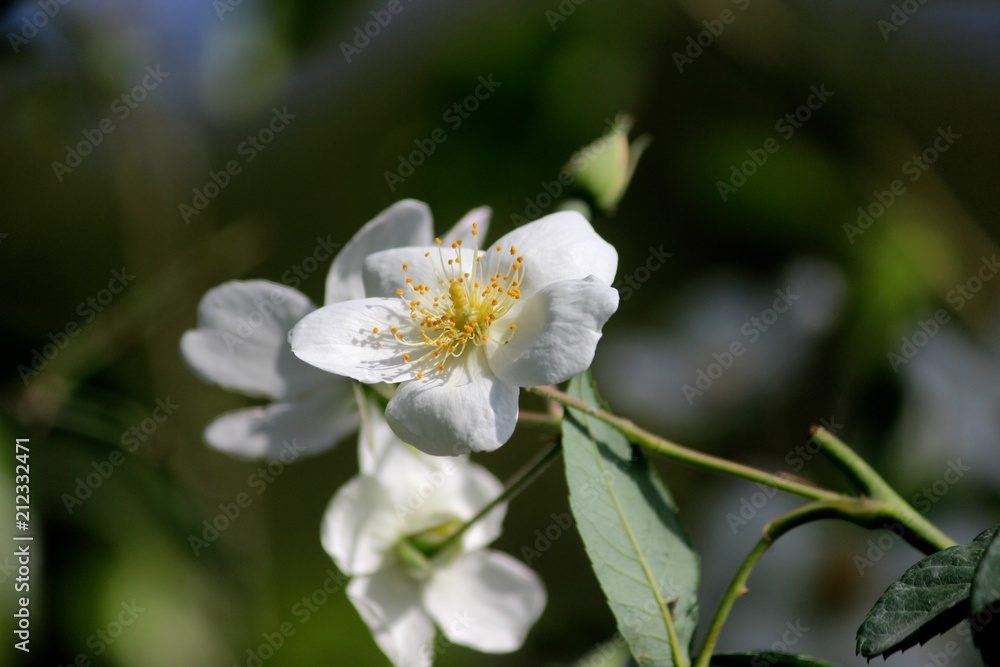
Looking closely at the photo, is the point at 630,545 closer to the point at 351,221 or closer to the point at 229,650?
the point at 229,650

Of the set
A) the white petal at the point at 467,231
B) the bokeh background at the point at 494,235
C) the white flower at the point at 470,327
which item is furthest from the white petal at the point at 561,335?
the bokeh background at the point at 494,235

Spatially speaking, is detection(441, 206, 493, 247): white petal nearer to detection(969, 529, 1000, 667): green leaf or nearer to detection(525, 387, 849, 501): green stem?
detection(525, 387, 849, 501): green stem

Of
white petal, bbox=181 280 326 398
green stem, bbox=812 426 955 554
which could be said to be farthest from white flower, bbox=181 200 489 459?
green stem, bbox=812 426 955 554

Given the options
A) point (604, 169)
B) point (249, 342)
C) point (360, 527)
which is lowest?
point (360, 527)

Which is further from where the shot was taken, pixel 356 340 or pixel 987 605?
pixel 356 340

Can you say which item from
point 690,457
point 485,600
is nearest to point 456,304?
point 690,457

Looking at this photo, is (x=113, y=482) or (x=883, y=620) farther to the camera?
(x=113, y=482)

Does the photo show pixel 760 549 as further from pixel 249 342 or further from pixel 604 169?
pixel 249 342

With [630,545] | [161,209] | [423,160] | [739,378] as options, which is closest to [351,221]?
[161,209]
